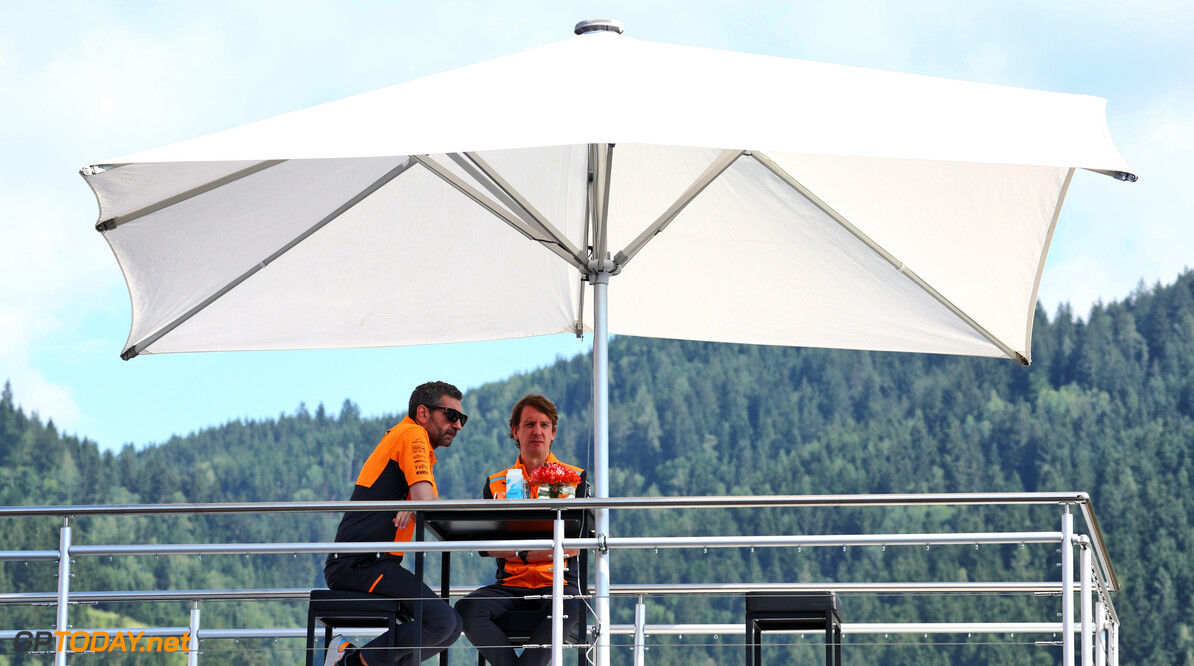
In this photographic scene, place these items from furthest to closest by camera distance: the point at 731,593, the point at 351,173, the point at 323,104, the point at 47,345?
1. the point at 47,345
2. the point at 351,173
3. the point at 731,593
4. the point at 323,104

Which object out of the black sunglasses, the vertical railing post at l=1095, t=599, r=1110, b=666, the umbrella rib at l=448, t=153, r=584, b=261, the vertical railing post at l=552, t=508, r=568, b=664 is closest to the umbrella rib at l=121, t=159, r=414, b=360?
the umbrella rib at l=448, t=153, r=584, b=261

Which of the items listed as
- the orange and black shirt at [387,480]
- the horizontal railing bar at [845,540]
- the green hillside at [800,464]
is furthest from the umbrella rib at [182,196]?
the green hillside at [800,464]

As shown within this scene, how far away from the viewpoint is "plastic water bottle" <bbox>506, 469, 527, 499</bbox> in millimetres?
4473

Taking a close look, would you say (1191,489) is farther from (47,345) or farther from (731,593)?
(731,593)

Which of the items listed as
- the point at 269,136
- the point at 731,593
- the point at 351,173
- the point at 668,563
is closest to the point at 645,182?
the point at 351,173

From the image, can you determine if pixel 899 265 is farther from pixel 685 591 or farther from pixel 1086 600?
pixel 1086 600

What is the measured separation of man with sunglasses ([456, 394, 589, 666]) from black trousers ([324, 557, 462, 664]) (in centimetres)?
17

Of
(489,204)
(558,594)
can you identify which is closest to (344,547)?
(558,594)

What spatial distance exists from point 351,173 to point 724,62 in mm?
1736

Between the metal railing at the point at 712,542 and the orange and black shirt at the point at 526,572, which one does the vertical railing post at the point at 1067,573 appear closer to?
the metal railing at the point at 712,542

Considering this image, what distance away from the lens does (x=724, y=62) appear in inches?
175

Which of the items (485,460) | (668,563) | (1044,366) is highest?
(1044,366)

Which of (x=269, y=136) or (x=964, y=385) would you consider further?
(x=964, y=385)

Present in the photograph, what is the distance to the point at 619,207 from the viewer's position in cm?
588
